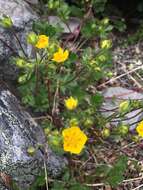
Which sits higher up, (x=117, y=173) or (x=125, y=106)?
(x=125, y=106)

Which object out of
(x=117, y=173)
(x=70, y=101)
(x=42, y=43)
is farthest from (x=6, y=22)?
(x=117, y=173)

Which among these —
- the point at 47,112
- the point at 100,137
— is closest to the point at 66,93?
the point at 47,112

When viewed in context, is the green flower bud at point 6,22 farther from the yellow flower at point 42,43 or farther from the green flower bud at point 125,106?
the green flower bud at point 125,106

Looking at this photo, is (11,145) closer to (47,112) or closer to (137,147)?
(47,112)

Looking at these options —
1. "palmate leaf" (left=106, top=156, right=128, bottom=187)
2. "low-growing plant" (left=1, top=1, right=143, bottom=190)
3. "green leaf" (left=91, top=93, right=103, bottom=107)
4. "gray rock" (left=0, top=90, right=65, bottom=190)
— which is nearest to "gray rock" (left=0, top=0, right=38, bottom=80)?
"low-growing plant" (left=1, top=1, right=143, bottom=190)

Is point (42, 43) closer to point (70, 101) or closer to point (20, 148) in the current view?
point (70, 101)

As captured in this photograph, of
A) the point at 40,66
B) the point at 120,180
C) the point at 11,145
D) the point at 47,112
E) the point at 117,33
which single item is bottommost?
the point at 120,180

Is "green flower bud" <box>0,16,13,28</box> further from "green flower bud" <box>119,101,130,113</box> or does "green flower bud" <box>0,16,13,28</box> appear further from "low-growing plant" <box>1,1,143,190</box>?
"green flower bud" <box>119,101,130,113</box>
